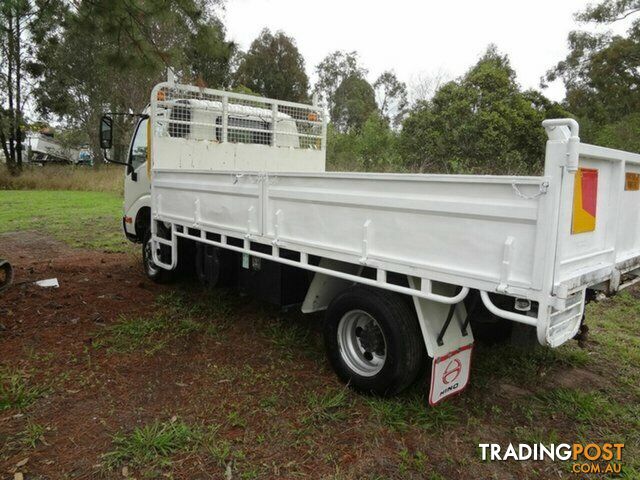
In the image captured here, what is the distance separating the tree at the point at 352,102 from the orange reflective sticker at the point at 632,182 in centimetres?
3646

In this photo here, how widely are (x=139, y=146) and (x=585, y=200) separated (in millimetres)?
5015

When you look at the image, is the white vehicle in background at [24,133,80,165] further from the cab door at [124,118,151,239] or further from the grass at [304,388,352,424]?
the grass at [304,388,352,424]

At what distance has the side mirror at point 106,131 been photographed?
5.36 metres

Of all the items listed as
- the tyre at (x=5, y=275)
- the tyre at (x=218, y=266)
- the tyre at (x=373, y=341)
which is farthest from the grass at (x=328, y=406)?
the tyre at (x=5, y=275)

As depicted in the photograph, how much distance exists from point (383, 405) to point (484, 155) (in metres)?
11.8

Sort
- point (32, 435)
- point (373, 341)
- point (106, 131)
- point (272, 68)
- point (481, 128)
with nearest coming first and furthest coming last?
point (32, 435) < point (373, 341) < point (106, 131) < point (481, 128) < point (272, 68)

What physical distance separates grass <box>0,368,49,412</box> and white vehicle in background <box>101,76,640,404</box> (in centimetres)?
173

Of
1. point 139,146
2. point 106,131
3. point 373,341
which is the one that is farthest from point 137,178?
point 373,341

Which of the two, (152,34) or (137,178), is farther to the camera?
(137,178)

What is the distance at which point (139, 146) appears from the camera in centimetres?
598

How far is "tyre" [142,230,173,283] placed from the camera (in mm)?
5852

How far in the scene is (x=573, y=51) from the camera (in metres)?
25.0

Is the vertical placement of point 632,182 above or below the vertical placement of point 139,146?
below

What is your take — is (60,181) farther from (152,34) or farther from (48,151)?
(152,34)
